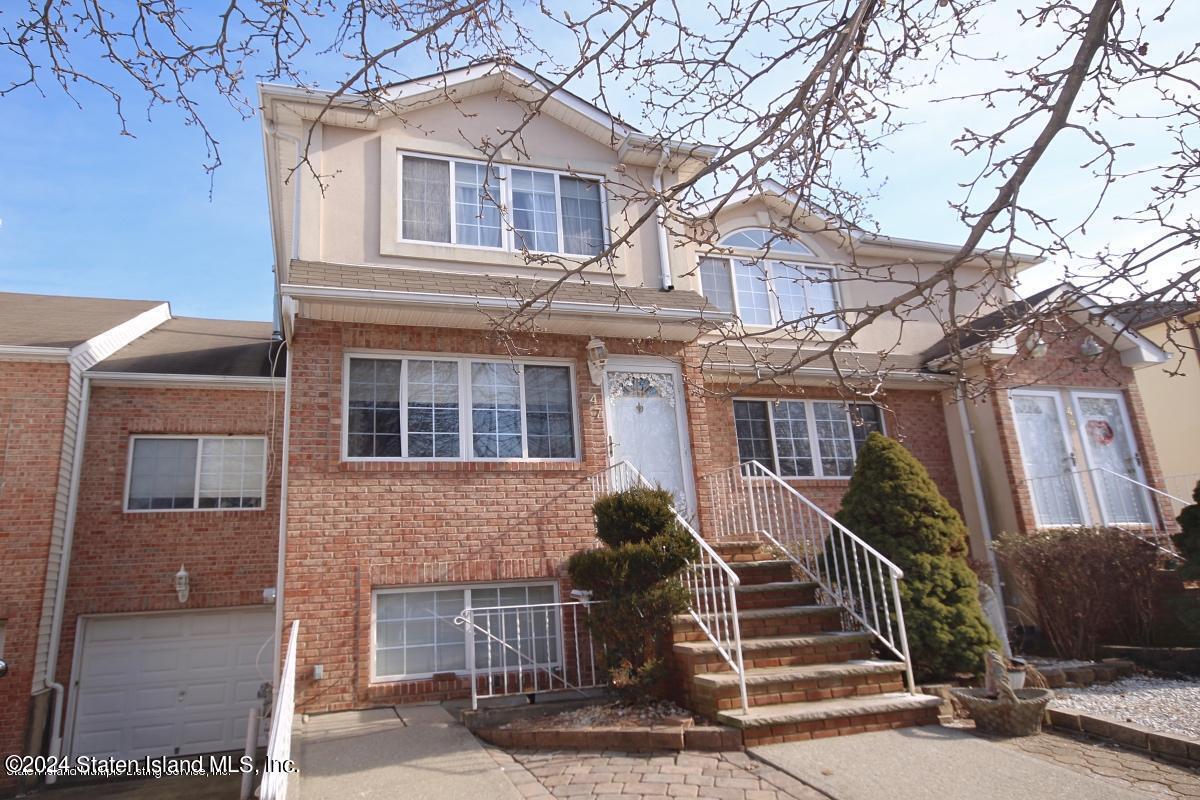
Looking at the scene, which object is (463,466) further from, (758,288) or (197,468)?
(758,288)

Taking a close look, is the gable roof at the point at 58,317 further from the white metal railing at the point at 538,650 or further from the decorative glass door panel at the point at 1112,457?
the decorative glass door panel at the point at 1112,457

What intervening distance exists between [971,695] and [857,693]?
89 centimetres

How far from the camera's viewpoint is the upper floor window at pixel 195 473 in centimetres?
1145

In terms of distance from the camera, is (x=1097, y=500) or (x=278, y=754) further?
(x=1097, y=500)

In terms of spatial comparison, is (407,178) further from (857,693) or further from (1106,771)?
(1106,771)

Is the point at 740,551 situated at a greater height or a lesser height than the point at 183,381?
lesser

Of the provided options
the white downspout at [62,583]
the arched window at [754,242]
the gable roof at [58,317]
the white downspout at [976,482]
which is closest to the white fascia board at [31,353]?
the gable roof at [58,317]

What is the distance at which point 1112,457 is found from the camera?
1212cm

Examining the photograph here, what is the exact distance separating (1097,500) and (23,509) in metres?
15.2

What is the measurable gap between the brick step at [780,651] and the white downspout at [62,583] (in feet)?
28.6

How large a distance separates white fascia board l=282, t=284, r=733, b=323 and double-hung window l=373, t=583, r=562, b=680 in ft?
10.0

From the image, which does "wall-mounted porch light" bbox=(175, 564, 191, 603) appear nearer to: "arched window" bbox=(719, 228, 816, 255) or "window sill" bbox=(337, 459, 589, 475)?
"window sill" bbox=(337, 459, 589, 475)

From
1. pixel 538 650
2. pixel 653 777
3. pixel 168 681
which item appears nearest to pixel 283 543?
pixel 538 650

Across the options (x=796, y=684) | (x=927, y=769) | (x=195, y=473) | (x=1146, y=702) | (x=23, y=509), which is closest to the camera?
(x=927, y=769)
